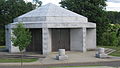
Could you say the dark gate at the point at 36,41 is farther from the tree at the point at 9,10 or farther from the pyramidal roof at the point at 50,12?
the tree at the point at 9,10

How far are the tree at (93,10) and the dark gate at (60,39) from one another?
56.5 ft

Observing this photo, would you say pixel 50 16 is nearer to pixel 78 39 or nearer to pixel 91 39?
pixel 78 39

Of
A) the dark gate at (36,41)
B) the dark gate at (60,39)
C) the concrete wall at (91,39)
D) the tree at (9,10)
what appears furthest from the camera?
the tree at (9,10)

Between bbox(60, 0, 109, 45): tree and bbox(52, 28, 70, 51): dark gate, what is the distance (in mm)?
17230

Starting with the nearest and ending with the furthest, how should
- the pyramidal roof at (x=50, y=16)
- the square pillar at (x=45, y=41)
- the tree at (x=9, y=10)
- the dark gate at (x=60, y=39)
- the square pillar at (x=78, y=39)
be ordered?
the square pillar at (x=45, y=41)
the square pillar at (x=78, y=39)
the pyramidal roof at (x=50, y=16)
the dark gate at (x=60, y=39)
the tree at (x=9, y=10)

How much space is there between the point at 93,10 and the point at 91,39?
16.1 metres

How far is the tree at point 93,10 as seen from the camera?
156 ft

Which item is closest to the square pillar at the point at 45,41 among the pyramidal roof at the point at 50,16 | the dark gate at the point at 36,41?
the pyramidal roof at the point at 50,16

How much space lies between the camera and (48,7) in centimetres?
3275

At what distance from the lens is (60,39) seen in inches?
1209

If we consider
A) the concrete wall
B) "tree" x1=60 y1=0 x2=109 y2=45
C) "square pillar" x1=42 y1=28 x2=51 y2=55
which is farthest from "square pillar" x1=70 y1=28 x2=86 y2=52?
"tree" x1=60 y1=0 x2=109 y2=45

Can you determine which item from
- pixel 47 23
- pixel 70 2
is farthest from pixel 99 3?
pixel 47 23

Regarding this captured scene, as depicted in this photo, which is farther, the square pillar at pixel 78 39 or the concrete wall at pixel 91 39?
the concrete wall at pixel 91 39

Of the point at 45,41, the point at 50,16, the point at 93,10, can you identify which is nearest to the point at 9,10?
the point at 93,10
